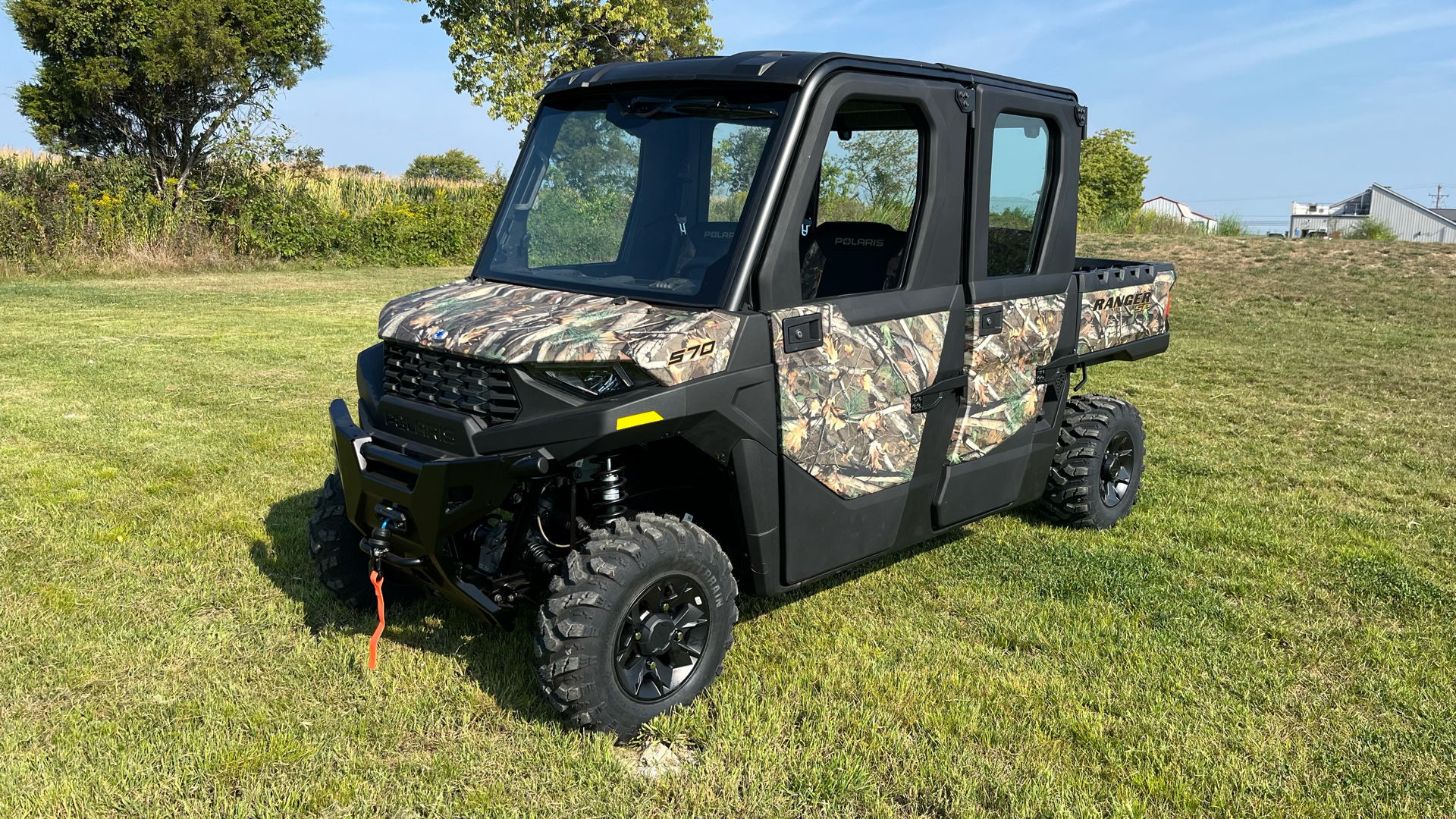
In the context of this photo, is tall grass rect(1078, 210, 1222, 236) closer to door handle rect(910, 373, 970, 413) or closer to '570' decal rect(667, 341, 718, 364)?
door handle rect(910, 373, 970, 413)

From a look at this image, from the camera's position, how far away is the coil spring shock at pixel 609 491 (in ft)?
12.0

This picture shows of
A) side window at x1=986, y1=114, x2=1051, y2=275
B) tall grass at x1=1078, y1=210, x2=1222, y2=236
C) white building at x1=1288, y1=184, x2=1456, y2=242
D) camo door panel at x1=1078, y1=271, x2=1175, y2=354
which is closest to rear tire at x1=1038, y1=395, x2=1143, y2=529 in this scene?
camo door panel at x1=1078, y1=271, x2=1175, y2=354

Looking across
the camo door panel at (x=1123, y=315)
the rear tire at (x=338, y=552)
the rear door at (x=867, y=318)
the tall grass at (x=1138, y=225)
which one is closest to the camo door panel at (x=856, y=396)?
the rear door at (x=867, y=318)

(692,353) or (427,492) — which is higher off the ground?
(692,353)

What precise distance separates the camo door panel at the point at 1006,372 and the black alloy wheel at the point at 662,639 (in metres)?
1.42

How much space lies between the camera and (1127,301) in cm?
557

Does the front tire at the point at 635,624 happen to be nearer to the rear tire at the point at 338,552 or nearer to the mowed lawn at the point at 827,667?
the mowed lawn at the point at 827,667

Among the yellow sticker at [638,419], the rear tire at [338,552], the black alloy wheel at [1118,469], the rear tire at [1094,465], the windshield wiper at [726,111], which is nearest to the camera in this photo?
the yellow sticker at [638,419]

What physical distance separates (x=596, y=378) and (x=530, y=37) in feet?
82.5

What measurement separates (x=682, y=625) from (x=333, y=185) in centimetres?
2387

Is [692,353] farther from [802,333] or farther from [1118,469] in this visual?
[1118,469]

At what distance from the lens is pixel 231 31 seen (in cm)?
2142

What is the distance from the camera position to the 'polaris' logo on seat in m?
5.33

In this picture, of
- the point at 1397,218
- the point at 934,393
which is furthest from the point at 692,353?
the point at 1397,218
